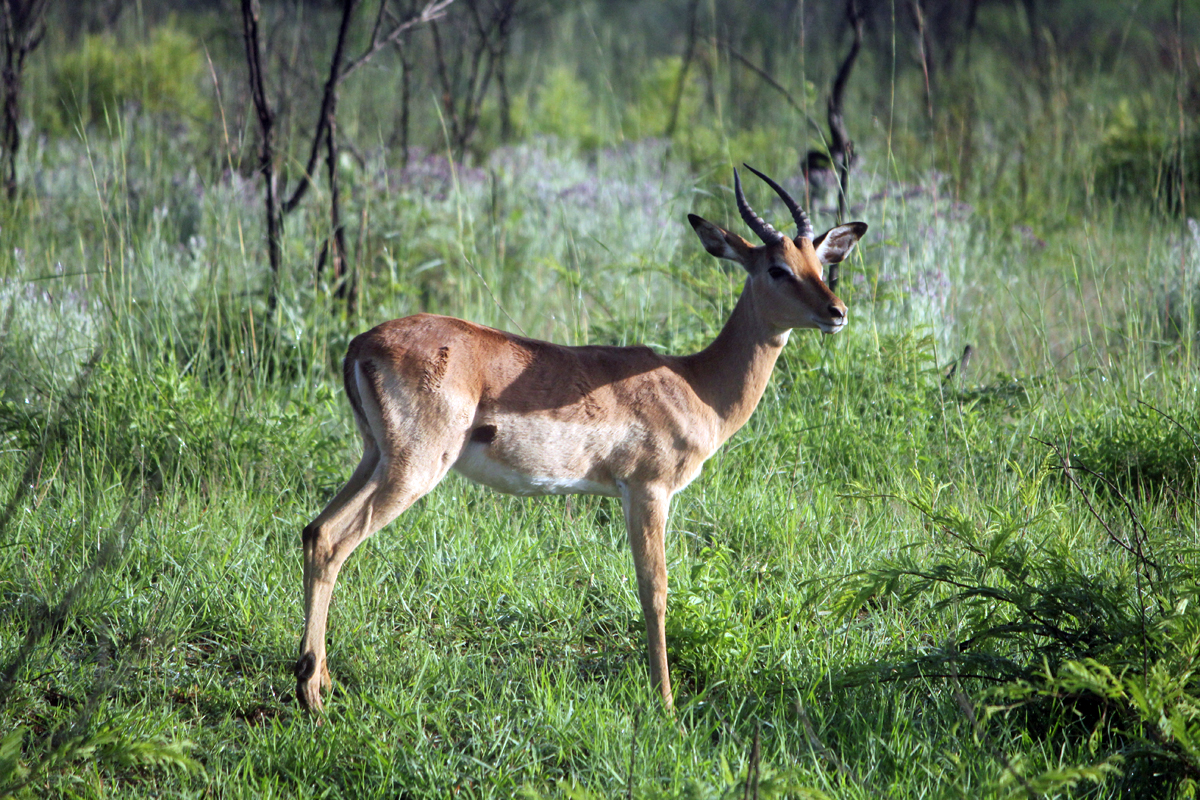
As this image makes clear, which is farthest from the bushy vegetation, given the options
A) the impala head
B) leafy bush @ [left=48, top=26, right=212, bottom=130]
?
leafy bush @ [left=48, top=26, right=212, bottom=130]

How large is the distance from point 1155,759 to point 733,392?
1.62m

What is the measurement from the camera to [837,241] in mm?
3676

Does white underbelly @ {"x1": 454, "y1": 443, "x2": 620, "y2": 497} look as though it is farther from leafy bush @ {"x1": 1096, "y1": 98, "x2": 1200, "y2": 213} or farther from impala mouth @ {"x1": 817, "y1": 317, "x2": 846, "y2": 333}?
leafy bush @ {"x1": 1096, "y1": 98, "x2": 1200, "y2": 213}

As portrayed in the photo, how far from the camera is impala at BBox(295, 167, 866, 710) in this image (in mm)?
2889

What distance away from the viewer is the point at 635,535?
10.4ft

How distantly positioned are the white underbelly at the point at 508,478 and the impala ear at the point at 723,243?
3.05 feet

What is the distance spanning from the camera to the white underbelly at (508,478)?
3049mm

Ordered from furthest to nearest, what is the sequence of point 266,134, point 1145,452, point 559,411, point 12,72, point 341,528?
point 12,72, point 266,134, point 1145,452, point 559,411, point 341,528

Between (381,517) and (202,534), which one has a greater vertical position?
(381,517)

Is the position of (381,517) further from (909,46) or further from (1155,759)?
(909,46)

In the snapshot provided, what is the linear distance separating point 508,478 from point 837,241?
154 cm

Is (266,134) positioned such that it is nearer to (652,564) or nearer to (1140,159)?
(652,564)

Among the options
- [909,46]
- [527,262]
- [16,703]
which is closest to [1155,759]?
[16,703]

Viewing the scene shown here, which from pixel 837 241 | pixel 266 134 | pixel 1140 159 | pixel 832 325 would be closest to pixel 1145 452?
pixel 837 241
